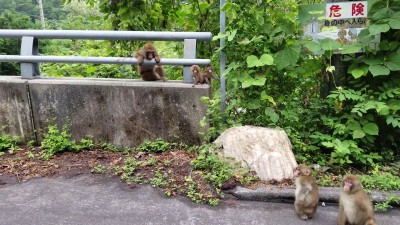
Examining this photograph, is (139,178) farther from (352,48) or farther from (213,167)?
(352,48)

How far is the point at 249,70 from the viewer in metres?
5.06

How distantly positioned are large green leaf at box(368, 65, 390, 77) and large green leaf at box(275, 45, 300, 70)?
100 cm

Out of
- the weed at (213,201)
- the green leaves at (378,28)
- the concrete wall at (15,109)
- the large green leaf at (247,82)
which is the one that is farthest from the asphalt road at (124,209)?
the green leaves at (378,28)

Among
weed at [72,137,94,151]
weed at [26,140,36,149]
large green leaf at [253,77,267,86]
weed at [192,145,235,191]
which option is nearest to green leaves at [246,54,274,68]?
large green leaf at [253,77,267,86]

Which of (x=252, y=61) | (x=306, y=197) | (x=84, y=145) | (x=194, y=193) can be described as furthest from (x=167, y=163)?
(x=306, y=197)

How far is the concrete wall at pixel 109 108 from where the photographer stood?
5.24 metres

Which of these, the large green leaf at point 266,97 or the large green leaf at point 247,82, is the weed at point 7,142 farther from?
the large green leaf at point 266,97

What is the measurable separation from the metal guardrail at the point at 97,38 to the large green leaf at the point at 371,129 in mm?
2438

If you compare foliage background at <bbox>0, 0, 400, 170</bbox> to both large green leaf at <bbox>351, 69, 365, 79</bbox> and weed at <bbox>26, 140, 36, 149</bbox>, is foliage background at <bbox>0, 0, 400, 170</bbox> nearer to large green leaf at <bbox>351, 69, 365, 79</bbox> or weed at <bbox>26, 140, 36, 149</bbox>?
large green leaf at <bbox>351, 69, 365, 79</bbox>

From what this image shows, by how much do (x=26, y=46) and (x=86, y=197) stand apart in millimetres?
2721

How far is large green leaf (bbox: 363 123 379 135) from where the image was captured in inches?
189

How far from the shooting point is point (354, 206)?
138 inches

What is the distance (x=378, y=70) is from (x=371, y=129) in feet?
2.66

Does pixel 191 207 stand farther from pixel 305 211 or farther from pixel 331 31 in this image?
pixel 331 31
